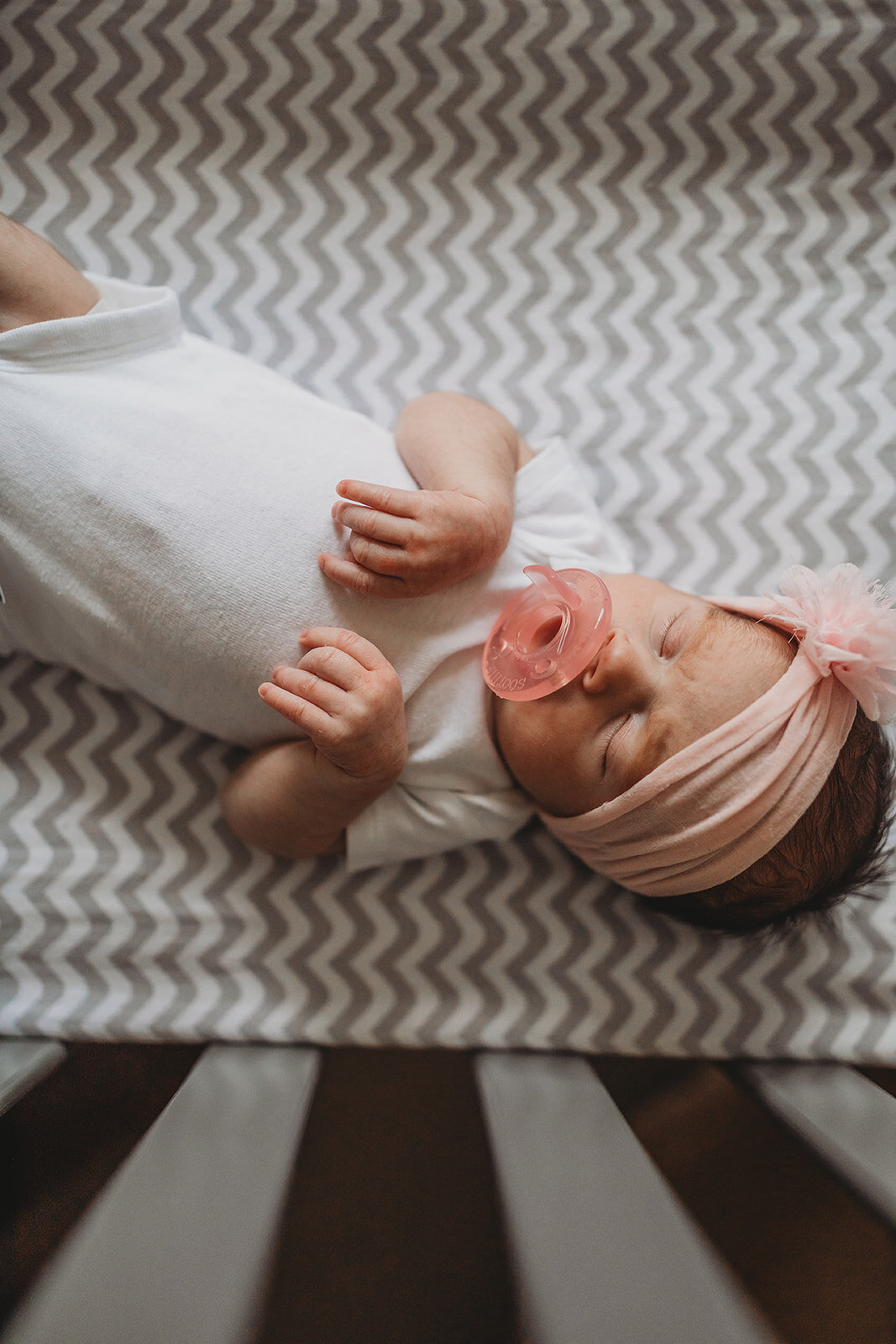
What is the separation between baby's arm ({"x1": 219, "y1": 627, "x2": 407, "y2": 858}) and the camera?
0.82 metres

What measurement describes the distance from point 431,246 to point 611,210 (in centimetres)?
25

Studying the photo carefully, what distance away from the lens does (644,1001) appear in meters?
1.03

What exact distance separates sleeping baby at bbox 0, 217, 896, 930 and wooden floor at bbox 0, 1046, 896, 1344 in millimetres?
369

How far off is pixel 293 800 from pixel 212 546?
280mm

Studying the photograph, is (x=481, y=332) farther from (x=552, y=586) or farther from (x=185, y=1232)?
(x=185, y=1232)

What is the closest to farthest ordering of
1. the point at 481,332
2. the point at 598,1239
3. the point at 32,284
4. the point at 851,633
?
1. the point at 598,1239
2. the point at 851,633
3. the point at 32,284
4. the point at 481,332

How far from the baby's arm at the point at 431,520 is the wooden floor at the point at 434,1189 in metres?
0.68

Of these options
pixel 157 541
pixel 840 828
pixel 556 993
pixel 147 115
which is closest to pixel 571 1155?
pixel 556 993

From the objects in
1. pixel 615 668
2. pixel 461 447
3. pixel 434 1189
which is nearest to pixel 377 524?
pixel 461 447

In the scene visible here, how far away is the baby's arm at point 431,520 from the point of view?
0.84 meters

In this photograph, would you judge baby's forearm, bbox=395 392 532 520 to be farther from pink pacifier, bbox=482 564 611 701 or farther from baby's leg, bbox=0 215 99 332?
baby's leg, bbox=0 215 99 332

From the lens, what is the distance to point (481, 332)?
1102mm

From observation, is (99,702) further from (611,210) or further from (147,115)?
(611,210)

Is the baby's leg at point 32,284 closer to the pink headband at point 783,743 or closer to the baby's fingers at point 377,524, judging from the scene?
the baby's fingers at point 377,524
